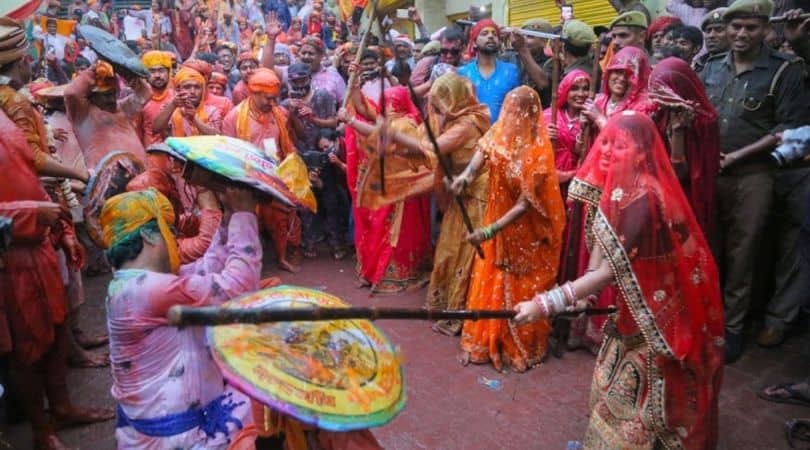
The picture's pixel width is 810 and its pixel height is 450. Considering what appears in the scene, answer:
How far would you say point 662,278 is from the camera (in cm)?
234

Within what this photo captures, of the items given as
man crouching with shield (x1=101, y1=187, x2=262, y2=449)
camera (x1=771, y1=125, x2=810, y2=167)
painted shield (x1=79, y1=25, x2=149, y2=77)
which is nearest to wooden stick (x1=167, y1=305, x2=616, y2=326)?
man crouching with shield (x1=101, y1=187, x2=262, y2=449)

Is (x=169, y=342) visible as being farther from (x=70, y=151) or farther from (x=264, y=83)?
(x=264, y=83)

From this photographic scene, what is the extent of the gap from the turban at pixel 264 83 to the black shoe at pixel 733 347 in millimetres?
5146

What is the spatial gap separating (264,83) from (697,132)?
452 centimetres

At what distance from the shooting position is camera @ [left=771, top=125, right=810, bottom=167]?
382 centimetres

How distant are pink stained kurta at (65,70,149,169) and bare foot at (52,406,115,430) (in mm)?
2047

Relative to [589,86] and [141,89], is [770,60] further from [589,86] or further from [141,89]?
[141,89]

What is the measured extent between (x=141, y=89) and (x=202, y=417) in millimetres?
4140

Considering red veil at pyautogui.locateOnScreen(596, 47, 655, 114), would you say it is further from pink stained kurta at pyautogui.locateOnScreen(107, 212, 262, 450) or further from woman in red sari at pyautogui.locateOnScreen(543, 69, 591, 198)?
pink stained kurta at pyautogui.locateOnScreen(107, 212, 262, 450)

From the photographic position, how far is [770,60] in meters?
4.14

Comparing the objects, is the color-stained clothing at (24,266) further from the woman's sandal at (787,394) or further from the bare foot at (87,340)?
the woman's sandal at (787,394)

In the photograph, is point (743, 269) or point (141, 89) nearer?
point (743, 269)

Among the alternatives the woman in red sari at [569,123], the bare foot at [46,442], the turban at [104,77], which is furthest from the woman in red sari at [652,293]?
the turban at [104,77]

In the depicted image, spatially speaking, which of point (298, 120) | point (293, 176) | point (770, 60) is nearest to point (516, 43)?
point (770, 60)
